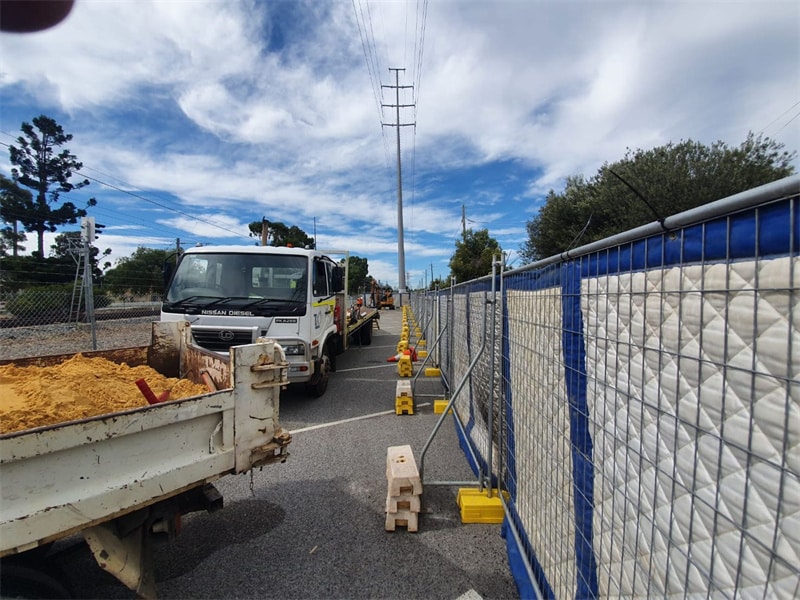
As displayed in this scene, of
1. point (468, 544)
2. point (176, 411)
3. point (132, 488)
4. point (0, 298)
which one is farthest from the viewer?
point (0, 298)

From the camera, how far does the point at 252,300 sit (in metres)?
5.72

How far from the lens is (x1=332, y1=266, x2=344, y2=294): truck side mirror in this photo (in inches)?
334

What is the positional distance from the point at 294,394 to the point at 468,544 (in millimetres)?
4617

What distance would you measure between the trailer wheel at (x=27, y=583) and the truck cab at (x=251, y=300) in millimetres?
3583

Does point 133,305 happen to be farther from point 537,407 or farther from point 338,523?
point 537,407

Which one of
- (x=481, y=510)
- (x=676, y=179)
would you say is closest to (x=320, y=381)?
(x=481, y=510)

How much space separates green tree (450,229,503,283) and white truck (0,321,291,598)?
114 feet

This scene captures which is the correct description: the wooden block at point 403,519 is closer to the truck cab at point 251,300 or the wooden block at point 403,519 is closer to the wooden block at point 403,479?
the wooden block at point 403,479

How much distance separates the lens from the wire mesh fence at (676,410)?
2.82 feet

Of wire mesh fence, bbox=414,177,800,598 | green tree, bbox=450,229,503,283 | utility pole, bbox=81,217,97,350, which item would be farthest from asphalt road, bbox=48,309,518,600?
green tree, bbox=450,229,503,283

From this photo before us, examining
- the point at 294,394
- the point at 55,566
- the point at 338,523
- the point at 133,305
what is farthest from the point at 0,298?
the point at 338,523

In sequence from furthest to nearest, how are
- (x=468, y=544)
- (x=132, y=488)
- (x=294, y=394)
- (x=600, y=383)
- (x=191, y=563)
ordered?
1. (x=294, y=394)
2. (x=468, y=544)
3. (x=191, y=563)
4. (x=132, y=488)
5. (x=600, y=383)

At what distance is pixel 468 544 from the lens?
9.32 ft

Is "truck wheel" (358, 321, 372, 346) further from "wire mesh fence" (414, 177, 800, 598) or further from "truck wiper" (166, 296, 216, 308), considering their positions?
"wire mesh fence" (414, 177, 800, 598)
